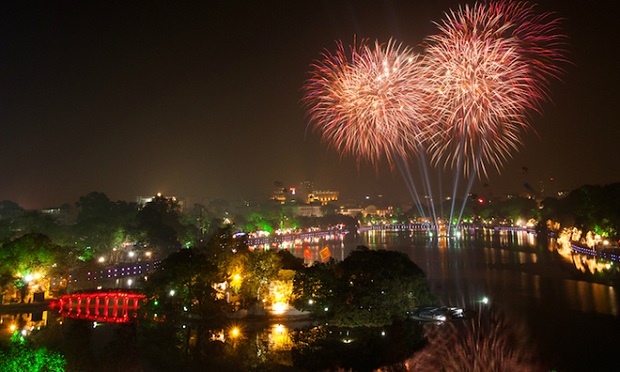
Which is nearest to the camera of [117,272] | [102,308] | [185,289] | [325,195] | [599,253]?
[185,289]

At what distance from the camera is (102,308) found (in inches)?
1000

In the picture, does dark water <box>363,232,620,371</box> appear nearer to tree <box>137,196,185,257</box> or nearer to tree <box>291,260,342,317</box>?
tree <box>291,260,342,317</box>

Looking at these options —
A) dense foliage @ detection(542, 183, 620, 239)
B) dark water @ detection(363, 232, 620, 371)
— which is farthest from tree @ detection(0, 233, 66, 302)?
dense foliage @ detection(542, 183, 620, 239)

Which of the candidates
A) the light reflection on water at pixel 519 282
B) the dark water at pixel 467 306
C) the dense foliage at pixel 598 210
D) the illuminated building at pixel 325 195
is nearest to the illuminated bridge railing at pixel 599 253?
the dense foliage at pixel 598 210

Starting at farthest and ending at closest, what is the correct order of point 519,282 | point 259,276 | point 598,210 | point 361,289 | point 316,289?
point 598,210 → point 519,282 → point 259,276 → point 316,289 → point 361,289

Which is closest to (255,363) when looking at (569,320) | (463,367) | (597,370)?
(463,367)

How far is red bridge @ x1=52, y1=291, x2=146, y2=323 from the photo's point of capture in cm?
2255

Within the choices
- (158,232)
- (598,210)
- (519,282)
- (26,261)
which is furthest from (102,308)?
(598,210)

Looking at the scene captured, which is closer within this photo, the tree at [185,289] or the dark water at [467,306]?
the dark water at [467,306]

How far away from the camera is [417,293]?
22594mm

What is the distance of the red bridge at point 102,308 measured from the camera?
74.0 ft

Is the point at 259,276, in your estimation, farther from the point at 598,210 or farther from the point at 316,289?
the point at 598,210

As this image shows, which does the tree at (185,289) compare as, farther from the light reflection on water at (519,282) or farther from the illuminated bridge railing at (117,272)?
the light reflection on water at (519,282)

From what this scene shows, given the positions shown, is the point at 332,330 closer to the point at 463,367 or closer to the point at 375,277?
the point at 375,277
